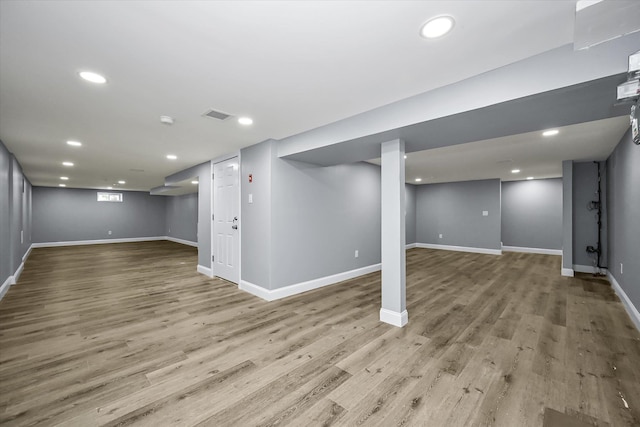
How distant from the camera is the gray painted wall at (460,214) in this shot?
7.96m

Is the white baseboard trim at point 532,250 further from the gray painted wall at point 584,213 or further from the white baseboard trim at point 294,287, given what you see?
the white baseboard trim at point 294,287

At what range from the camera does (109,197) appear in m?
11.5

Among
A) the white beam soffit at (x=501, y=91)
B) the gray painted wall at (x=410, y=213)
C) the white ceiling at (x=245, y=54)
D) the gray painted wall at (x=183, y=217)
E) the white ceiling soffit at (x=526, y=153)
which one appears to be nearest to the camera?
the white ceiling at (x=245, y=54)

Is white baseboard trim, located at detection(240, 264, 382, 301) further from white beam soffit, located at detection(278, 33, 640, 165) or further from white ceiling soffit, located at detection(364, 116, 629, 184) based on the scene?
white ceiling soffit, located at detection(364, 116, 629, 184)

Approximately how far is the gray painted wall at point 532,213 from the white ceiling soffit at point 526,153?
1.09 m

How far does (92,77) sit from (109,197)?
1183 centimetres

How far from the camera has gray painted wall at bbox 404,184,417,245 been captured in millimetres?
9016

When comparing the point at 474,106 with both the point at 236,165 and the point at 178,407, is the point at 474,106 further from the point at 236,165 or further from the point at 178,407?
the point at 236,165

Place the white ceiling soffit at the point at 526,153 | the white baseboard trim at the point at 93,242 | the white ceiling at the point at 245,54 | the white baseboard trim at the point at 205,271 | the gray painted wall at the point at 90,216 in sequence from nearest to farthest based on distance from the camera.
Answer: the white ceiling at the point at 245,54 < the white ceiling soffit at the point at 526,153 < the white baseboard trim at the point at 205,271 < the white baseboard trim at the point at 93,242 < the gray painted wall at the point at 90,216

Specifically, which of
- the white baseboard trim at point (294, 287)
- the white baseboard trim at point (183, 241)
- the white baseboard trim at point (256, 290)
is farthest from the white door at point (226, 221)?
the white baseboard trim at point (183, 241)

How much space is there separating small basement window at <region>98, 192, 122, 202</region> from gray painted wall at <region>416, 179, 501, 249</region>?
12555mm

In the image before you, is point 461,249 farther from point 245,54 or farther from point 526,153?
point 245,54

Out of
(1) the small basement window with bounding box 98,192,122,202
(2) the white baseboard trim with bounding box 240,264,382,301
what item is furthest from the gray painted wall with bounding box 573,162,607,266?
(1) the small basement window with bounding box 98,192,122,202

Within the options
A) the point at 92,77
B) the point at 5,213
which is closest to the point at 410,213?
the point at 92,77
